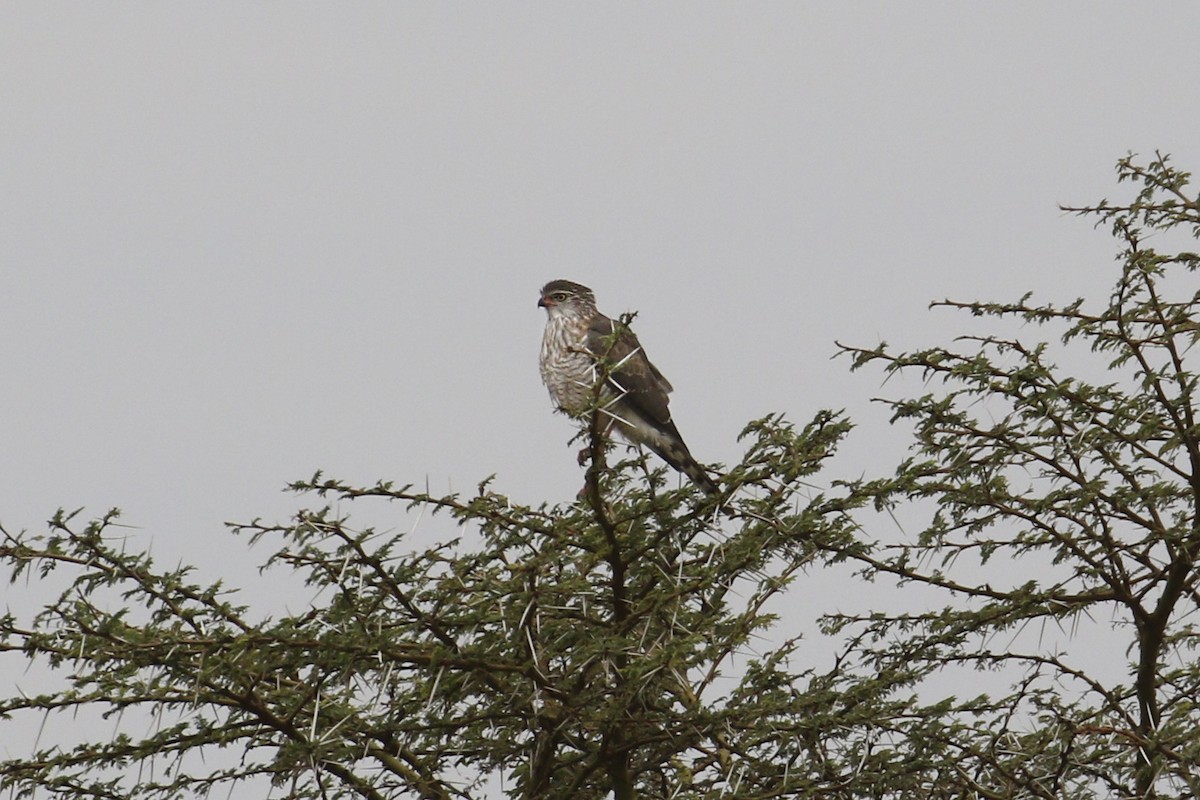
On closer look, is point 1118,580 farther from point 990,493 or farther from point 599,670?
point 599,670

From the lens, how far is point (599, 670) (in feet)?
22.3

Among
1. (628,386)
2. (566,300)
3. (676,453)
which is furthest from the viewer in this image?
(566,300)

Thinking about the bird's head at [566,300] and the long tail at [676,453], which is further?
the bird's head at [566,300]

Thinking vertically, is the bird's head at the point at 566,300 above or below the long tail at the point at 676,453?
above

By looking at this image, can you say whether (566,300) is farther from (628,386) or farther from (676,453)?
(676,453)

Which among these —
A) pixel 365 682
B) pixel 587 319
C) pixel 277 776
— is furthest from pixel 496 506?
pixel 587 319

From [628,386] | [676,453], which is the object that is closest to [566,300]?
[628,386]

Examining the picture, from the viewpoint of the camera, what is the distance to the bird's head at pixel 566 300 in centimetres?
1153

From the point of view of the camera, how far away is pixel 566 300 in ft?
38.1

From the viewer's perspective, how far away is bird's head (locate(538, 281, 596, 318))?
1153 centimetres

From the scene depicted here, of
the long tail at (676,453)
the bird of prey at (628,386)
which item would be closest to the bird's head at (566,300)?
the bird of prey at (628,386)

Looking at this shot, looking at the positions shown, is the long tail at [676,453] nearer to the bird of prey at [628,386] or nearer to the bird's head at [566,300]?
the bird of prey at [628,386]

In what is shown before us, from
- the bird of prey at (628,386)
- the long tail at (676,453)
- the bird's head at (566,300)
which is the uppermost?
the bird's head at (566,300)

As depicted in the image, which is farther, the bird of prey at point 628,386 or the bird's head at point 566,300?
the bird's head at point 566,300
